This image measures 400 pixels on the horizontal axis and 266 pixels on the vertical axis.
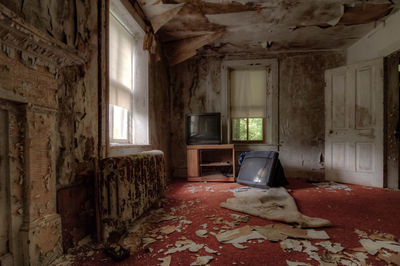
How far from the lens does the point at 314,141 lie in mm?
4531

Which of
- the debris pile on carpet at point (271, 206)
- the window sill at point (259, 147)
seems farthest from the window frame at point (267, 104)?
the debris pile on carpet at point (271, 206)

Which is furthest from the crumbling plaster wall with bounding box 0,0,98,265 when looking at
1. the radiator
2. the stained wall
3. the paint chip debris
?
the paint chip debris

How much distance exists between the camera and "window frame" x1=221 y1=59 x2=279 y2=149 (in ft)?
15.0

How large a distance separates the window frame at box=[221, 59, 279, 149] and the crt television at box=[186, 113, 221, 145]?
21.8 inches

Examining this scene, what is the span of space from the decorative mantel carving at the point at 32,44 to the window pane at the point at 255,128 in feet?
12.5

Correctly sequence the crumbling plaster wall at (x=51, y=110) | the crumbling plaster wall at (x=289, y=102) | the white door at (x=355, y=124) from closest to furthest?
the crumbling plaster wall at (x=51, y=110)
the white door at (x=355, y=124)
the crumbling plaster wall at (x=289, y=102)

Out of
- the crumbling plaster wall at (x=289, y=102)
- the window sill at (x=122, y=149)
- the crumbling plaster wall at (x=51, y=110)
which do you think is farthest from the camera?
the crumbling plaster wall at (x=289, y=102)

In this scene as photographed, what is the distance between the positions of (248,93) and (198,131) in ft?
4.76

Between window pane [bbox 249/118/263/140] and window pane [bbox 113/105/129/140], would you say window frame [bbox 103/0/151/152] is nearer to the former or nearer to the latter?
window pane [bbox 113/105/129/140]

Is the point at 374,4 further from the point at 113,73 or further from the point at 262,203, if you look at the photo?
the point at 113,73

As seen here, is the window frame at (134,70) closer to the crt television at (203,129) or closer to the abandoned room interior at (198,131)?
the abandoned room interior at (198,131)

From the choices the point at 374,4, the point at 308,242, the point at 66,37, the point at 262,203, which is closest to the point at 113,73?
the point at 66,37

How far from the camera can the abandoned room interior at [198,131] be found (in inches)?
50.1

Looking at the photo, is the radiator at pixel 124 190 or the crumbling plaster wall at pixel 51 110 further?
the radiator at pixel 124 190
